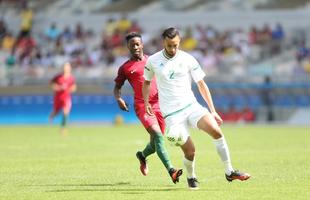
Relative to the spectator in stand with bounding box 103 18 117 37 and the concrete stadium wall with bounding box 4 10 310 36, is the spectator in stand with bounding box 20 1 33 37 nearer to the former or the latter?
the concrete stadium wall with bounding box 4 10 310 36

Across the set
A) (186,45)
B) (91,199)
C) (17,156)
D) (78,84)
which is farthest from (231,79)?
(91,199)

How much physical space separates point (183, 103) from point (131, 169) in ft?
16.8

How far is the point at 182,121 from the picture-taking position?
14.0 meters

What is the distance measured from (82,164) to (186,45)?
91.0 feet

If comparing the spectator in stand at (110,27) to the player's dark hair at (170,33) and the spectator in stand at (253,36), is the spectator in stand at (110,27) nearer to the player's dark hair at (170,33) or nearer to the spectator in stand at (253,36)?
the spectator in stand at (253,36)

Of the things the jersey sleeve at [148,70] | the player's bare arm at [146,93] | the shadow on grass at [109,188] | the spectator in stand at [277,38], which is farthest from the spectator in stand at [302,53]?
the jersey sleeve at [148,70]

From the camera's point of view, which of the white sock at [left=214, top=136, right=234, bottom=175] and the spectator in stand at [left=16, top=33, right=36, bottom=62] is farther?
the spectator in stand at [left=16, top=33, right=36, bottom=62]

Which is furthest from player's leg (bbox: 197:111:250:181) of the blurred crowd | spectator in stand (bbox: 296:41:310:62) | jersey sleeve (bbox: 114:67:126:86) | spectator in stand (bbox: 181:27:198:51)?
spectator in stand (bbox: 181:27:198:51)

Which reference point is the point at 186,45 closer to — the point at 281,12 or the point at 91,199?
the point at 281,12

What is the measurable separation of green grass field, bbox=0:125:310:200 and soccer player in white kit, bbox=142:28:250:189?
0.63 m

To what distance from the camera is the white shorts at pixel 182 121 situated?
13.9 m

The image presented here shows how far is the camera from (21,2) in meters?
54.3

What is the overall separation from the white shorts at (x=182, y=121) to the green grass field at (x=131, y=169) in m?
0.82

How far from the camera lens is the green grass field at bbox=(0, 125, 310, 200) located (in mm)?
13805
